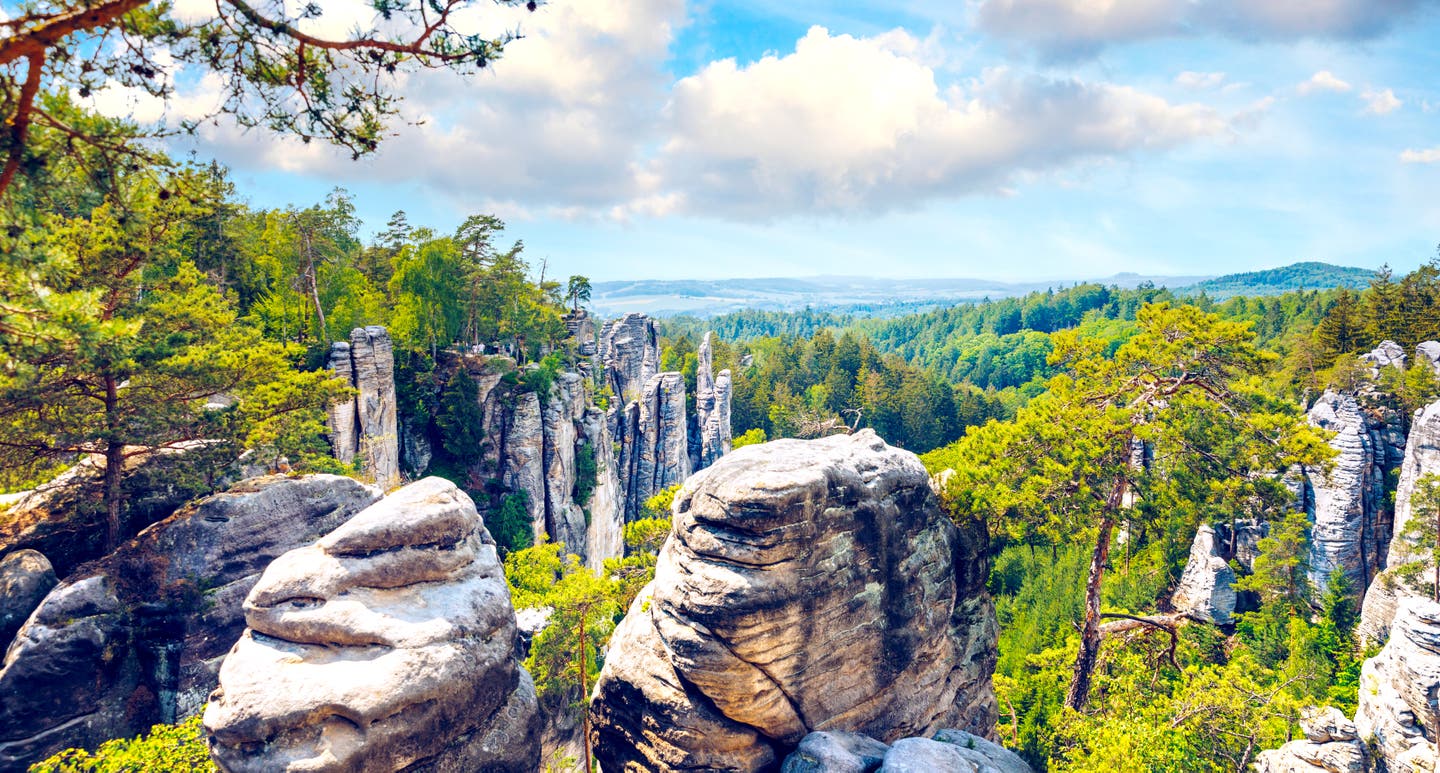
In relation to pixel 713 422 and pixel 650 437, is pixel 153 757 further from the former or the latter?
pixel 713 422

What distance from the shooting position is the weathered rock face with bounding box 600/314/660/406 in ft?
185

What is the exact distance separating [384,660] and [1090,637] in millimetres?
15442

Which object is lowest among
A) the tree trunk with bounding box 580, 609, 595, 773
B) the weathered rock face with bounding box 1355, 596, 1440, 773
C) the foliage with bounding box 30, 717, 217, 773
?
the tree trunk with bounding box 580, 609, 595, 773

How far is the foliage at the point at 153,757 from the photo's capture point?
10281mm

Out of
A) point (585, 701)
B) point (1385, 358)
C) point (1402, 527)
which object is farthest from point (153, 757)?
point (1385, 358)

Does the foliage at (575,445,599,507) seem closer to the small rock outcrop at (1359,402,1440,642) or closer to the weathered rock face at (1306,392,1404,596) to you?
the weathered rock face at (1306,392,1404,596)

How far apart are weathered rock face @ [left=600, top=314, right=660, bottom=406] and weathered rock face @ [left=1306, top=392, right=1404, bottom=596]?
42689 millimetres

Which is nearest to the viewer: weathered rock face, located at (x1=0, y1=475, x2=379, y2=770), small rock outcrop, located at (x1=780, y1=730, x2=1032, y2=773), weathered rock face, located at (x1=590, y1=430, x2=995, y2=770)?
small rock outcrop, located at (x1=780, y1=730, x2=1032, y2=773)

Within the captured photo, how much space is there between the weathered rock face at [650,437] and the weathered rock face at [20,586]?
3515cm

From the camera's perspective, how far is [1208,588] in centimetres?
2653

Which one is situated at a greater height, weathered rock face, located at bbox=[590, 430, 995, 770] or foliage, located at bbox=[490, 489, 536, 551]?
weathered rock face, located at bbox=[590, 430, 995, 770]

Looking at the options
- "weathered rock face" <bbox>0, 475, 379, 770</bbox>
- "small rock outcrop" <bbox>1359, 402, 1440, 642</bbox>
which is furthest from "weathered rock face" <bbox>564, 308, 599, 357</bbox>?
"small rock outcrop" <bbox>1359, 402, 1440, 642</bbox>

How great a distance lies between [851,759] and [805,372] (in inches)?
3012

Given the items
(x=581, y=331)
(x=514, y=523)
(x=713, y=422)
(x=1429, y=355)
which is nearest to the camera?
(x=1429, y=355)
